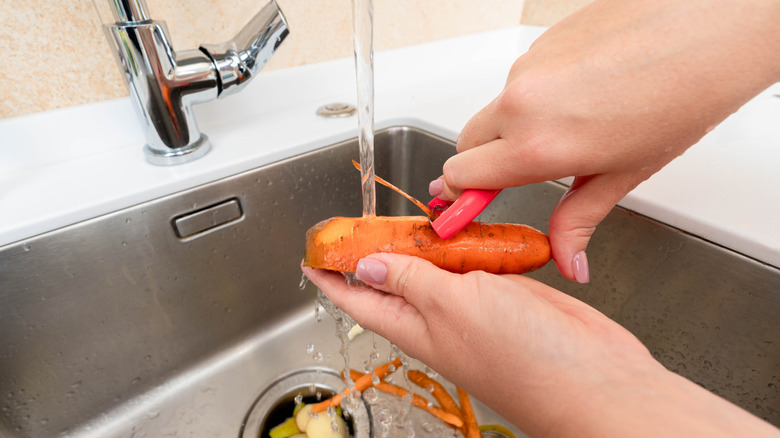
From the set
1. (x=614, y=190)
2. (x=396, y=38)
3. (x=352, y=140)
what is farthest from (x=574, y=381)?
(x=396, y=38)

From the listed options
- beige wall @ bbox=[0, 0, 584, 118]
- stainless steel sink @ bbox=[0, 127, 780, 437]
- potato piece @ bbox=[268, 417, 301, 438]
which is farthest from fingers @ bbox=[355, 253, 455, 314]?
beige wall @ bbox=[0, 0, 584, 118]

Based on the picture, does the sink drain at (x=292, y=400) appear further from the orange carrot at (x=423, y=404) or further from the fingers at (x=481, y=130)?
the fingers at (x=481, y=130)

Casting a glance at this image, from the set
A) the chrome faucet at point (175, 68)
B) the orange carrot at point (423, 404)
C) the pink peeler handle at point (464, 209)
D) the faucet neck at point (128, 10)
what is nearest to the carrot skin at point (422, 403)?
the orange carrot at point (423, 404)

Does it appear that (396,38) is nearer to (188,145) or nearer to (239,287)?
(188,145)

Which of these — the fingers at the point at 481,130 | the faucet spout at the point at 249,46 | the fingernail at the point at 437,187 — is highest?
the faucet spout at the point at 249,46

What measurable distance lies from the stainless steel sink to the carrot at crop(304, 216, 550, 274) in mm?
136

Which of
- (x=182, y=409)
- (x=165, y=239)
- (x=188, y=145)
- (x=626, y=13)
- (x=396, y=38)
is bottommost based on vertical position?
(x=182, y=409)

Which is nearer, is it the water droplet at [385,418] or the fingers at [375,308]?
the fingers at [375,308]

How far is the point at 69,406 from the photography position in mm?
593

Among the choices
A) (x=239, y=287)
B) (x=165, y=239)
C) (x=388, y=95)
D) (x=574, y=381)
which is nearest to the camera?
(x=574, y=381)

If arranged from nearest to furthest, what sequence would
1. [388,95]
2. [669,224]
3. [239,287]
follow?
1. [669,224]
2. [239,287]
3. [388,95]

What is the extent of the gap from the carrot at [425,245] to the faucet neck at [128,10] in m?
0.38

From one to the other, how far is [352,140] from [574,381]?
55 centimetres

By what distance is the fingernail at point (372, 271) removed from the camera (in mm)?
404
